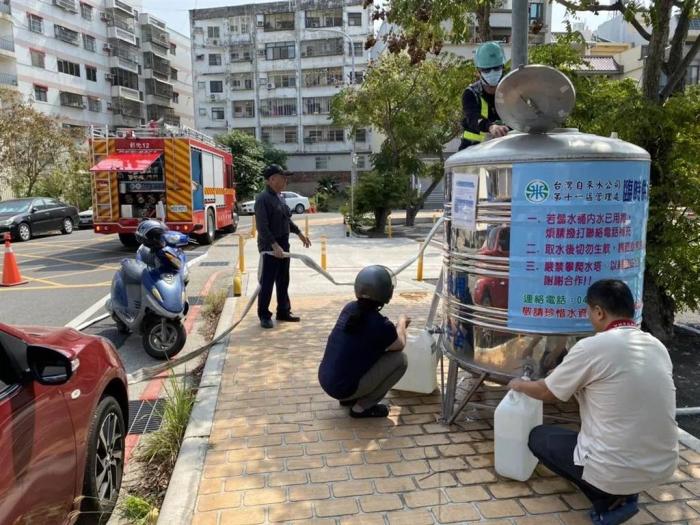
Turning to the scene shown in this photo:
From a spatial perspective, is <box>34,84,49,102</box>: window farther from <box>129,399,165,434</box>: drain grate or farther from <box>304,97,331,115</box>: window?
<box>129,399,165,434</box>: drain grate

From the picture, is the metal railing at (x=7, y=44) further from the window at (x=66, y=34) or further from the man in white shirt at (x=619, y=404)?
the man in white shirt at (x=619, y=404)

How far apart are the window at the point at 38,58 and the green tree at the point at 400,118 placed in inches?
1109

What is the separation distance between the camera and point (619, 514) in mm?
2734

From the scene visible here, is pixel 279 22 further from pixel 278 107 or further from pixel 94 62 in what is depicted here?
pixel 94 62

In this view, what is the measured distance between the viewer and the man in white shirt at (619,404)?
2588 millimetres

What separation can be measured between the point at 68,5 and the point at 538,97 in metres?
49.0

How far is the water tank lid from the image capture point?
3.52m

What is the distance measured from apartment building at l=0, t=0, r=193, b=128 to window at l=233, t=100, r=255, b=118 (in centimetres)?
833

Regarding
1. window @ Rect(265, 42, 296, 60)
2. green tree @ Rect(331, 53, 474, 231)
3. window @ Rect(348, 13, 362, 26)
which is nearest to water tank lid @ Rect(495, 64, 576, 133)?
green tree @ Rect(331, 53, 474, 231)

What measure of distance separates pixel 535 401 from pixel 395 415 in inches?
49.8

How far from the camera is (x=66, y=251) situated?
51.8 ft

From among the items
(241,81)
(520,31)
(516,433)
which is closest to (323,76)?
(241,81)

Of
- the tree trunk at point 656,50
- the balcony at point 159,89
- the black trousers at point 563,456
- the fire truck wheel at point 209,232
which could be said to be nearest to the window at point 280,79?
the balcony at point 159,89

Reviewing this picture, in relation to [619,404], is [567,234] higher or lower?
higher
